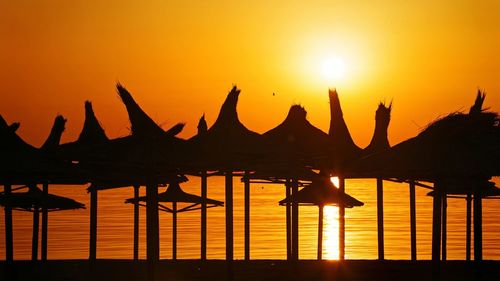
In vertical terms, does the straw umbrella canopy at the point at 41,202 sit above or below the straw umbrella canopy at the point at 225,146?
below

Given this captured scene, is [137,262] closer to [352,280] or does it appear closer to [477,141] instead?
[352,280]

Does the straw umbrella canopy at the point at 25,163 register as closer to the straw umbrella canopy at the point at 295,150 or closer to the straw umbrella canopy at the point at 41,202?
the straw umbrella canopy at the point at 295,150

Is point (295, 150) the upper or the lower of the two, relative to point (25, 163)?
upper

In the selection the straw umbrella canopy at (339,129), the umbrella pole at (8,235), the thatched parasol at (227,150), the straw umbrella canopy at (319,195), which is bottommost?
the umbrella pole at (8,235)

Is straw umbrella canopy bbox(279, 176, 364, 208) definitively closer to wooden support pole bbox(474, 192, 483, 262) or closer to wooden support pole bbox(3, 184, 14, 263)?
wooden support pole bbox(474, 192, 483, 262)

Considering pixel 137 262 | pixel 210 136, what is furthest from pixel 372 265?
pixel 210 136

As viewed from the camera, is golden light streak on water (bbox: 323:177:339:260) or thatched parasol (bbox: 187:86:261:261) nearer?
thatched parasol (bbox: 187:86:261:261)

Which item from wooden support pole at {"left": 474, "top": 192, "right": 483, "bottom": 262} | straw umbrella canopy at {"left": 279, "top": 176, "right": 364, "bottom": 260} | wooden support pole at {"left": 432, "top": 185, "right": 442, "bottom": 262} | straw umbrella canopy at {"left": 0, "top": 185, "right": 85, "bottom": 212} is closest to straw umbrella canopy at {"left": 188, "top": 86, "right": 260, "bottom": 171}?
straw umbrella canopy at {"left": 279, "top": 176, "right": 364, "bottom": 260}

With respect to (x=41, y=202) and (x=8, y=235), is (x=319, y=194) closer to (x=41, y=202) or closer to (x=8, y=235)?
(x=8, y=235)

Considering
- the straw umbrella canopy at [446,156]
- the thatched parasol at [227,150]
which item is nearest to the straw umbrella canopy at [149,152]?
the thatched parasol at [227,150]

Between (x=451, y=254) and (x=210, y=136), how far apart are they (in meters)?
33.4

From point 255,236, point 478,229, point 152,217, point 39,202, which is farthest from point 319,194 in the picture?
point 255,236

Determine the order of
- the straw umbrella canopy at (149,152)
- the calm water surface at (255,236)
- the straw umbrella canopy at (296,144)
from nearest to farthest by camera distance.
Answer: the straw umbrella canopy at (149,152) < the straw umbrella canopy at (296,144) < the calm water surface at (255,236)

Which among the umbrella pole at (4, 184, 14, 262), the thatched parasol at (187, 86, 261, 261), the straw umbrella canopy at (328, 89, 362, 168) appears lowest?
the umbrella pole at (4, 184, 14, 262)
